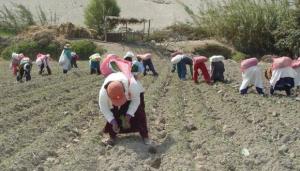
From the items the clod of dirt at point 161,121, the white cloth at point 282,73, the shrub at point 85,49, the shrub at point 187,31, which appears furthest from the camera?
the shrub at point 187,31

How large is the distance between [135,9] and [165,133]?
28465mm

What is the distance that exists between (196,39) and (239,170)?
24675 millimetres

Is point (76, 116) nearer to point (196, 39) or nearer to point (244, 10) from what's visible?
point (244, 10)

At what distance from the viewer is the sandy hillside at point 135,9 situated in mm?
34188

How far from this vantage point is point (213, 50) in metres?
27.4

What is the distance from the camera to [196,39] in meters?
30.3

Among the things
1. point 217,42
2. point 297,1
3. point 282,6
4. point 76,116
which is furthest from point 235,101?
point 217,42

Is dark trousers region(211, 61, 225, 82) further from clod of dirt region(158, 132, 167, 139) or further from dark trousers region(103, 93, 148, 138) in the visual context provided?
dark trousers region(103, 93, 148, 138)

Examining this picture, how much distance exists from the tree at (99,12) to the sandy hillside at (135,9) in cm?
346

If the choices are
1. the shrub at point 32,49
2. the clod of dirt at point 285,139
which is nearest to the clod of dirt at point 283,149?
the clod of dirt at point 285,139

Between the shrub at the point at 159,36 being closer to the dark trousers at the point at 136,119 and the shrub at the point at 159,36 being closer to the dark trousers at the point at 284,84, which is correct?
the dark trousers at the point at 284,84

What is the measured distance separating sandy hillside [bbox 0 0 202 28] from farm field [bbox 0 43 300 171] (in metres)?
22.6

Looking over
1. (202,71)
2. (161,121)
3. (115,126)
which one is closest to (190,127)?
(161,121)

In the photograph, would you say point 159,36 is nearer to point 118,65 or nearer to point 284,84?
point 284,84
